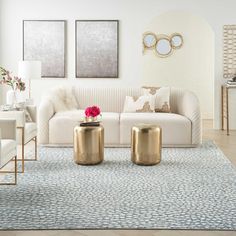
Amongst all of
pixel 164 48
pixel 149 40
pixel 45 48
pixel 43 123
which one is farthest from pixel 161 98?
pixel 164 48

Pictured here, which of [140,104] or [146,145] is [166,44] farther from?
[146,145]

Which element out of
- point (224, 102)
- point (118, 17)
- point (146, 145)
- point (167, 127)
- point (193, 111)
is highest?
point (118, 17)

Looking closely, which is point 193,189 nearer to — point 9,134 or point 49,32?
point 9,134

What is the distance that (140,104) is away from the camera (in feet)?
21.5

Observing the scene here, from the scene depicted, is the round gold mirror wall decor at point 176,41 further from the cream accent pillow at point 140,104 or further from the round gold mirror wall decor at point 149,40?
the cream accent pillow at point 140,104

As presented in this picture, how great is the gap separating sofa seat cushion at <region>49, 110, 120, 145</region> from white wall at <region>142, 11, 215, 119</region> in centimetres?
435

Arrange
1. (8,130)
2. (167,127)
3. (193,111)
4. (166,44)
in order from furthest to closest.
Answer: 1. (166,44)
2. (193,111)
3. (167,127)
4. (8,130)

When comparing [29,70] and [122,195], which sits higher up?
[29,70]

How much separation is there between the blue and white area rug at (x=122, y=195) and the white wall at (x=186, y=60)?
17.4 ft

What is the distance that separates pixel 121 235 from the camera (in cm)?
284

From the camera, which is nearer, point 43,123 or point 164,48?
point 43,123

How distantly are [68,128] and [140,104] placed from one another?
1132 mm

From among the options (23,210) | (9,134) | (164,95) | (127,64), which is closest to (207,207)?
(23,210)

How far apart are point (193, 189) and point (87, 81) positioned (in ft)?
14.9
